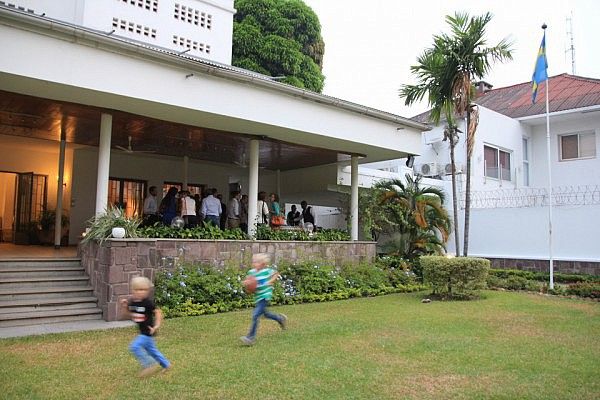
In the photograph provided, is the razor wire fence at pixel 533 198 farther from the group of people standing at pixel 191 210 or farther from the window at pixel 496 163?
the group of people standing at pixel 191 210

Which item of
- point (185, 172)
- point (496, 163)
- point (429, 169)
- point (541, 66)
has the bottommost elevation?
point (185, 172)

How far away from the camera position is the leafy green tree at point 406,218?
16.0 m

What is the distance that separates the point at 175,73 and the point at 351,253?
692cm

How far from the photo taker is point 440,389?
5160mm

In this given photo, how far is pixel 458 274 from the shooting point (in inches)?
451

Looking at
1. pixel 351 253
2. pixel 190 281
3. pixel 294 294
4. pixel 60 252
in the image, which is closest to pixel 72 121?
pixel 60 252

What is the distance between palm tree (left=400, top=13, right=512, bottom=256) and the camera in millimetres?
14219

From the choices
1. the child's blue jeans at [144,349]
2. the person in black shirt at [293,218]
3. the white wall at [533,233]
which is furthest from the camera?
the person in black shirt at [293,218]

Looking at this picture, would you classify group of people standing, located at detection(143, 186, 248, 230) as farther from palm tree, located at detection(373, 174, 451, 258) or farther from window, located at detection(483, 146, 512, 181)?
window, located at detection(483, 146, 512, 181)

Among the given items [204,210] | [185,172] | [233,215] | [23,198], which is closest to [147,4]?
[185,172]

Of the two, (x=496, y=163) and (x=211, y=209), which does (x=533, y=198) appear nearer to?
(x=496, y=163)

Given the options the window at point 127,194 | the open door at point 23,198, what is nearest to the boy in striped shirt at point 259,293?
the window at point 127,194

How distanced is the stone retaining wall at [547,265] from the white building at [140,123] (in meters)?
5.87

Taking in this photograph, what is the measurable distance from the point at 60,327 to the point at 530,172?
68.9ft
